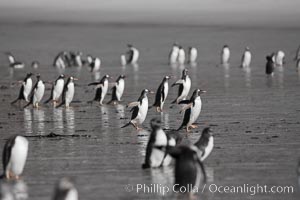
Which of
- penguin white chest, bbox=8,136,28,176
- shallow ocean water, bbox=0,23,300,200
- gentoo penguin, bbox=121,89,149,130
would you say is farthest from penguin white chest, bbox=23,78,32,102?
penguin white chest, bbox=8,136,28,176

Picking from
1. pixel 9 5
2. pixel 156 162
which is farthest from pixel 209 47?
pixel 9 5

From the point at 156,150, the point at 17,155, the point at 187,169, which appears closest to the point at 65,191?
the point at 187,169

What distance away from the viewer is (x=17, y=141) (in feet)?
31.0

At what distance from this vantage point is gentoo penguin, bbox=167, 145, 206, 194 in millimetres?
8445

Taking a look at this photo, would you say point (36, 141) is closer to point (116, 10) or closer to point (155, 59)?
point (155, 59)

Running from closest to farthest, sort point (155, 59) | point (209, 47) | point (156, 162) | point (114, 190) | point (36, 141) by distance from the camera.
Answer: point (114, 190) → point (156, 162) → point (36, 141) → point (155, 59) → point (209, 47)

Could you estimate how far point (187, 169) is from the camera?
332 inches

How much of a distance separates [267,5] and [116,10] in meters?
13.9

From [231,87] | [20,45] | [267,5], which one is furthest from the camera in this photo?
[267,5]

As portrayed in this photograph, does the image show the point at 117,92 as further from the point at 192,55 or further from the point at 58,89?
the point at 192,55

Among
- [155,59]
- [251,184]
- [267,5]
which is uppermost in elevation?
[267,5]

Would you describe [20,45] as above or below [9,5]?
below

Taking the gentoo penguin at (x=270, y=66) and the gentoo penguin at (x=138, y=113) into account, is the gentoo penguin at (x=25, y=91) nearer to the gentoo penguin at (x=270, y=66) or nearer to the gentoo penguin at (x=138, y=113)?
the gentoo penguin at (x=138, y=113)

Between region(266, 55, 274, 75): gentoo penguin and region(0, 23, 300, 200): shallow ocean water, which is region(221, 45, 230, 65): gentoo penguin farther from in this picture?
region(266, 55, 274, 75): gentoo penguin
